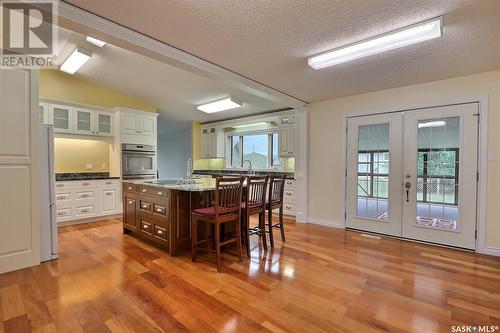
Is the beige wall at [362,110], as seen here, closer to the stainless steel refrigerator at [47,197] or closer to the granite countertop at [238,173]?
the granite countertop at [238,173]

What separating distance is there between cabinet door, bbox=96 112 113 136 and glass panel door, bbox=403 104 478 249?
574 centimetres

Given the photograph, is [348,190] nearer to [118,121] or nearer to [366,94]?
[366,94]

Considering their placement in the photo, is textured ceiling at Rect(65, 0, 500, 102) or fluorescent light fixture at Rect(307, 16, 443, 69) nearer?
textured ceiling at Rect(65, 0, 500, 102)

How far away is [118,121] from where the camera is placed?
5.33m

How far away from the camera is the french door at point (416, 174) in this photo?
339cm

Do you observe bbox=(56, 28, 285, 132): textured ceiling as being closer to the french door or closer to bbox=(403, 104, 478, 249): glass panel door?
the french door

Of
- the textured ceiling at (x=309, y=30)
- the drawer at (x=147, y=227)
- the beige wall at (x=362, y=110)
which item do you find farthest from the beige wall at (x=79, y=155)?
the beige wall at (x=362, y=110)

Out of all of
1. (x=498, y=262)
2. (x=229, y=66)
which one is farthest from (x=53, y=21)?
(x=498, y=262)

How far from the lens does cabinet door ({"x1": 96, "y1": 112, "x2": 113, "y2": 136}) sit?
5215 mm

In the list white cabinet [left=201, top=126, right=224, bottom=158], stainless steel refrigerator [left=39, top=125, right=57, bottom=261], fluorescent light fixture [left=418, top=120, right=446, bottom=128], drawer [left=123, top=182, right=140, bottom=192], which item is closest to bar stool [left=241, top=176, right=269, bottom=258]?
drawer [left=123, top=182, right=140, bottom=192]

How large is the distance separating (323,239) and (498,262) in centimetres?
207

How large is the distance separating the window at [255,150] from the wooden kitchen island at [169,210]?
3.28 metres

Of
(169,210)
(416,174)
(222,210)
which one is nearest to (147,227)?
(169,210)

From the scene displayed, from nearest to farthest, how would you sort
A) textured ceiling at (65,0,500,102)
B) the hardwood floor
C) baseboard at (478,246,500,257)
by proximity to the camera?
1. the hardwood floor
2. textured ceiling at (65,0,500,102)
3. baseboard at (478,246,500,257)
